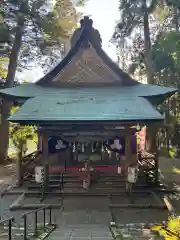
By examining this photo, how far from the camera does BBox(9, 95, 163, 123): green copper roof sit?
384 inches

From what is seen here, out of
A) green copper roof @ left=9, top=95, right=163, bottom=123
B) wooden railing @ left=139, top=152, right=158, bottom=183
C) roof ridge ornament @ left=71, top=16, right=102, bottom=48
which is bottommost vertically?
wooden railing @ left=139, top=152, right=158, bottom=183

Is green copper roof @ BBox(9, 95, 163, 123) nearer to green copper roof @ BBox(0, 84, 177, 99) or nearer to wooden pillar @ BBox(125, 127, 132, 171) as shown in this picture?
green copper roof @ BBox(0, 84, 177, 99)

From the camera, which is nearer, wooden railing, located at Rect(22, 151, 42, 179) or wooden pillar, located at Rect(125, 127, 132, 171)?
wooden pillar, located at Rect(125, 127, 132, 171)

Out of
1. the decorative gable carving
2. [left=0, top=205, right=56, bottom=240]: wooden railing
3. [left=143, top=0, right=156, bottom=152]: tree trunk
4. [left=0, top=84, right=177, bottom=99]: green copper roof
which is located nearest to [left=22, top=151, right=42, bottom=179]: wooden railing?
[left=0, top=84, right=177, bottom=99]: green copper roof

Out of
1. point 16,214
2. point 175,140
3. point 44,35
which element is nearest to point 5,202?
point 16,214

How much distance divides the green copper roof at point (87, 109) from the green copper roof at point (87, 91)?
0.45m

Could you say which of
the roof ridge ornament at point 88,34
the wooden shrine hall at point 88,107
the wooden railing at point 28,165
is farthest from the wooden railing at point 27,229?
the roof ridge ornament at point 88,34

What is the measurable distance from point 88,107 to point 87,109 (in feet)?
0.68

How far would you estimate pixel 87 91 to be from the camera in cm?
1231

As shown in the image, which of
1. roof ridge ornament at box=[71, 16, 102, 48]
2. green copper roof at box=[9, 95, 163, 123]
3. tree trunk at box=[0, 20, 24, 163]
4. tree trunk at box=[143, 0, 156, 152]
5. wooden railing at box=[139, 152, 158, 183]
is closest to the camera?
green copper roof at box=[9, 95, 163, 123]

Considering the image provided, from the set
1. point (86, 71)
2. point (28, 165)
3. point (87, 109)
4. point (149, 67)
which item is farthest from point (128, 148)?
point (149, 67)

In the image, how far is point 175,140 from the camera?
24453 millimetres

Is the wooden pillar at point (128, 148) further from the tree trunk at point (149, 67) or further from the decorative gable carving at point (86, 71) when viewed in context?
the tree trunk at point (149, 67)

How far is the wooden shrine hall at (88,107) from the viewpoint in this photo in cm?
998
